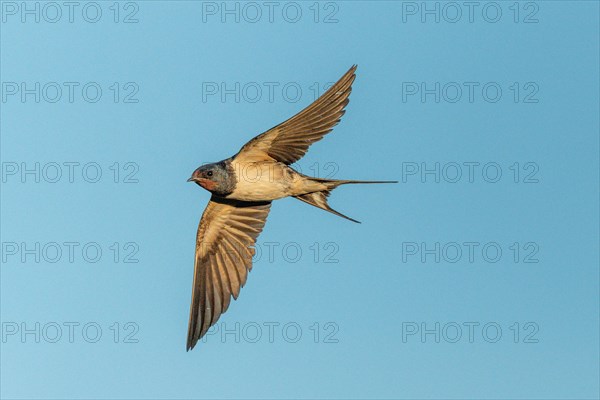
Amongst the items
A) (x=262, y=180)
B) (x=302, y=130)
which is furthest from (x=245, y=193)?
(x=302, y=130)

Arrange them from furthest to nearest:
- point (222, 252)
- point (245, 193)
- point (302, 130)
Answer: point (222, 252) → point (245, 193) → point (302, 130)

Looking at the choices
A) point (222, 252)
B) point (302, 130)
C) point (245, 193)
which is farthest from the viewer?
point (222, 252)

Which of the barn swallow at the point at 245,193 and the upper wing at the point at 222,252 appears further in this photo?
the upper wing at the point at 222,252

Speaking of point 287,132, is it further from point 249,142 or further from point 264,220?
point 264,220

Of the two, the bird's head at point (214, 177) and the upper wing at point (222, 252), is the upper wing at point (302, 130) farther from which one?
the upper wing at point (222, 252)

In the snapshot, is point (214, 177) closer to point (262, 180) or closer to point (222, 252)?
point (262, 180)

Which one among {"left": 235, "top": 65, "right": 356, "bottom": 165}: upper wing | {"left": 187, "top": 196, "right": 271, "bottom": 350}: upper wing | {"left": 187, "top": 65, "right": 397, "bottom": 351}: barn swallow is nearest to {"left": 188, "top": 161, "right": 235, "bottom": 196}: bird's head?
{"left": 187, "top": 65, "right": 397, "bottom": 351}: barn swallow

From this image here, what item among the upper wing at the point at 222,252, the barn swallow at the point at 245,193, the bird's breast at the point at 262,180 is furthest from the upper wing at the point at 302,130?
the upper wing at the point at 222,252

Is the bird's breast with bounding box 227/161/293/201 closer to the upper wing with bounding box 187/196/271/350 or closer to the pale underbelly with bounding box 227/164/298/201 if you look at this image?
the pale underbelly with bounding box 227/164/298/201

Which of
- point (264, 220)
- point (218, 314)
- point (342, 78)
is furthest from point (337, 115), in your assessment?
point (218, 314)
